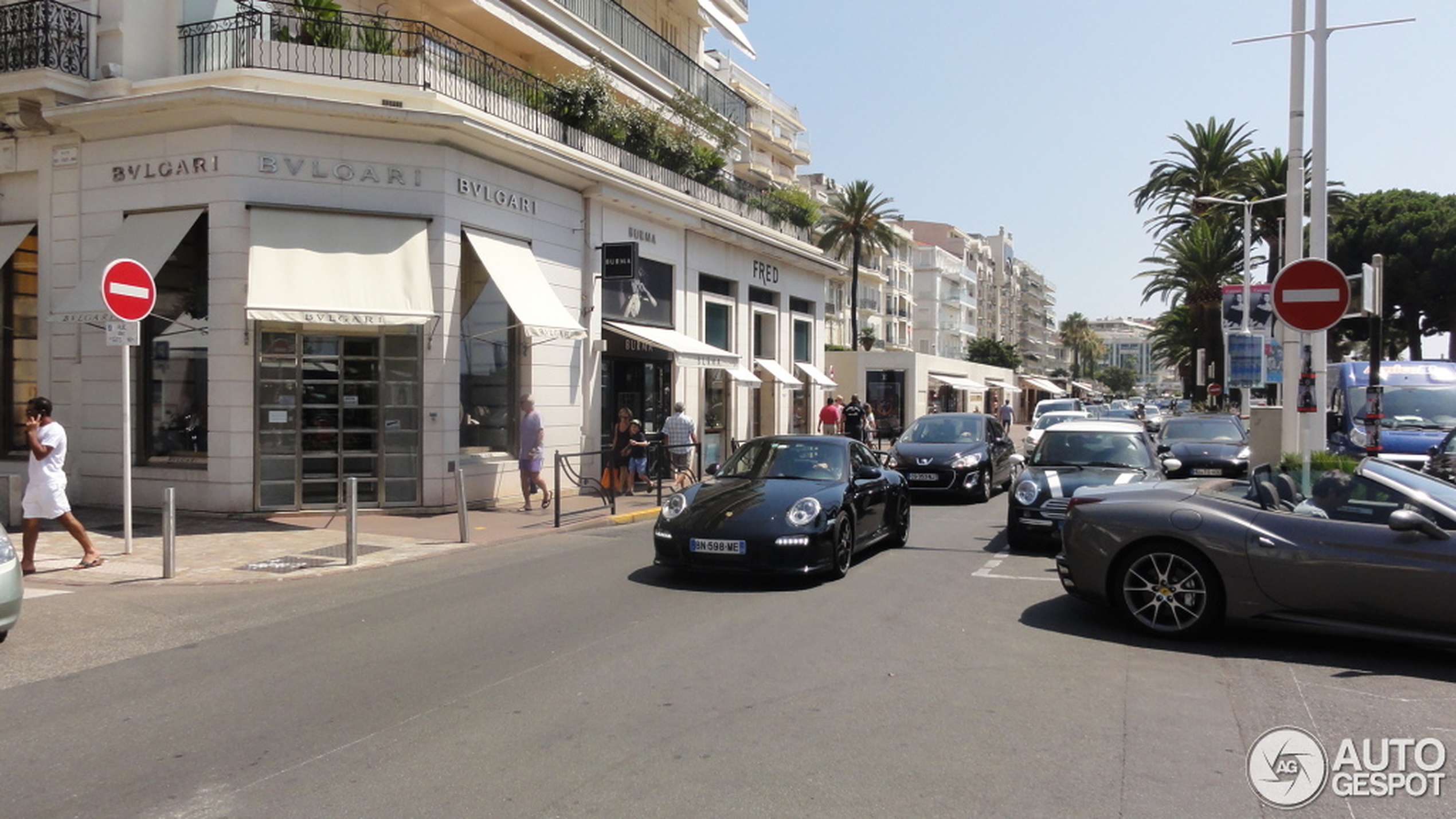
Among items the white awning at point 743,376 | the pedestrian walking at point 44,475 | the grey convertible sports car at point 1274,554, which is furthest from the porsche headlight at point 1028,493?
the white awning at point 743,376

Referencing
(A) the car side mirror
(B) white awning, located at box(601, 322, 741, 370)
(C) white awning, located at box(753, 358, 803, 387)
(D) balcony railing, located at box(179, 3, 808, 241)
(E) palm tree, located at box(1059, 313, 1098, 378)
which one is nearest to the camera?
(A) the car side mirror

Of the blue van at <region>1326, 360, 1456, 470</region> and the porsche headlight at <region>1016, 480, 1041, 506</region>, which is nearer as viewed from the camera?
the porsche headlight at <region>1016, 480, 1041, 506</region>

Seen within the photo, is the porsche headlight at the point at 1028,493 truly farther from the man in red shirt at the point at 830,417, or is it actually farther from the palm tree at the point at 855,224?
the palm tree at the point at 855,224

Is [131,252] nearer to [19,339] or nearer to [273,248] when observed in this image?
[273,248]

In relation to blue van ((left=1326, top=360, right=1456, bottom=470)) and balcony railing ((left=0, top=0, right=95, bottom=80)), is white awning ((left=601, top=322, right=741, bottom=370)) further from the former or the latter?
blue van ((left=1326, top=360, right=1456, bottom=470))

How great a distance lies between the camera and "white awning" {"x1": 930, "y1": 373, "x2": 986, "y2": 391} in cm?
5288

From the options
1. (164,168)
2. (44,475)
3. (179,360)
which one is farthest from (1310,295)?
(164,168)

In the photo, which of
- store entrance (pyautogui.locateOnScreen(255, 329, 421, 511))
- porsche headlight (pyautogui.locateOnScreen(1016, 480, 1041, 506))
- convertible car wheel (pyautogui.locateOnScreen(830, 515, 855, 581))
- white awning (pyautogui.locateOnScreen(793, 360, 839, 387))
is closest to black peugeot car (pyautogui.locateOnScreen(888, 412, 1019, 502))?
porsche headlight (pyautogui.locateOnScreen(1016, 480, 1041, 506))

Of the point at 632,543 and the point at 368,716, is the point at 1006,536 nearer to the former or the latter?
the point at 632,543

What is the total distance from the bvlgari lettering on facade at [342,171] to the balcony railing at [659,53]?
9.02m

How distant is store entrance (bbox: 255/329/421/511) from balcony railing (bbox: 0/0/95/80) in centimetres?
510

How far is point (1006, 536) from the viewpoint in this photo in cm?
1244

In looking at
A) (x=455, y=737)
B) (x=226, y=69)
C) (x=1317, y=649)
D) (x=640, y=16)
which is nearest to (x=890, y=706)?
(x=455, y=737)

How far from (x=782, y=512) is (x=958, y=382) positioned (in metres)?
48.1
